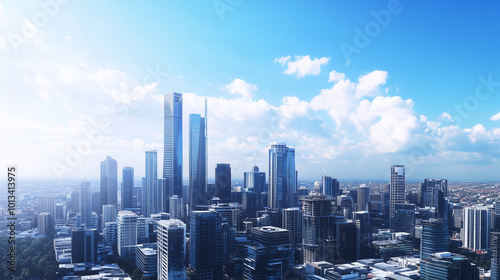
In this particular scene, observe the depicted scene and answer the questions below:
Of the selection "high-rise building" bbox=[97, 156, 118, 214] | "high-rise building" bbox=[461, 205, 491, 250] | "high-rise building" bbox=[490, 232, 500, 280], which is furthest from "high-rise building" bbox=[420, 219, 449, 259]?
"high-rise building" bbox=[97, 156, 118, 214]

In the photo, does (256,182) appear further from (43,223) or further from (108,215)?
(43,223)

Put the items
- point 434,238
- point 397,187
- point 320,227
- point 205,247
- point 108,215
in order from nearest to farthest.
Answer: point 205,247 → point 434,238 → point 320,227 → point 108,215 → point 397,187

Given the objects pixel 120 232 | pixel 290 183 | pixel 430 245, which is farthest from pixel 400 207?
pixel 120 232

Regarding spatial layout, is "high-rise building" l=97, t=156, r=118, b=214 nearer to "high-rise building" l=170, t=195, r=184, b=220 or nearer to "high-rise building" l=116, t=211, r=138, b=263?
"high-rise building" l=170, t=195, r=184, b=220

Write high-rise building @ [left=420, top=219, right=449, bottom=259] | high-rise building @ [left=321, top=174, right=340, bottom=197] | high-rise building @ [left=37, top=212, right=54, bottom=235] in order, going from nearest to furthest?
high-rise building @ [left=420, top=219, right=449, bottom=259] → high-rise building @ [left=37, top=212, right=54, bottom=235] → high-rise building @ [left=321, top=174, right=340, bottom=197]

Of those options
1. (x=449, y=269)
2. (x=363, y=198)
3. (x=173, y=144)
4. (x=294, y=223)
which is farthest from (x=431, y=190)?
(x=173, y=144)

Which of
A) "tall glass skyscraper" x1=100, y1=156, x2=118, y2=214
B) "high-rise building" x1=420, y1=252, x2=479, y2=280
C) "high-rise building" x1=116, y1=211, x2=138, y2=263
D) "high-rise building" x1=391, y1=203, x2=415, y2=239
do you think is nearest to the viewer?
"high-rise building" x1=420, y1=252, x2=479, y2=280
